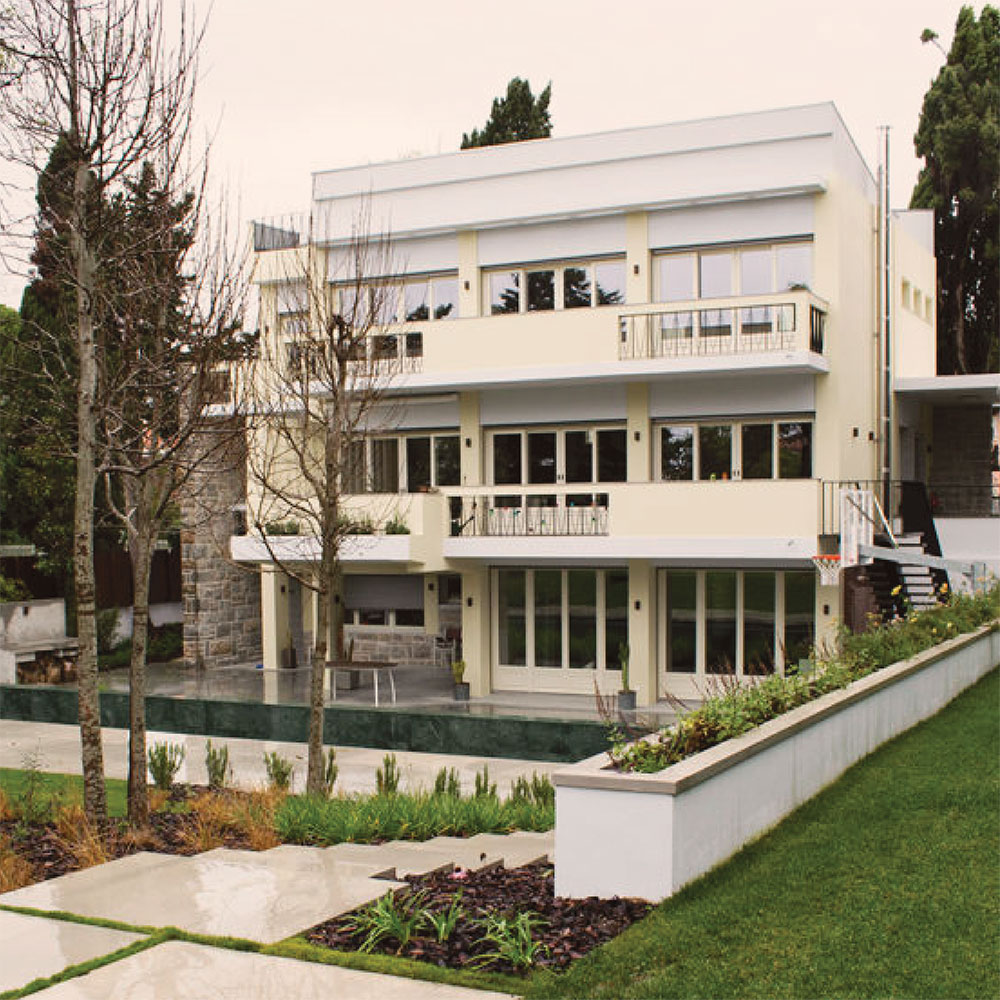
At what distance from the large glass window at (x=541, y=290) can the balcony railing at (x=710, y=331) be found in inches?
93.9

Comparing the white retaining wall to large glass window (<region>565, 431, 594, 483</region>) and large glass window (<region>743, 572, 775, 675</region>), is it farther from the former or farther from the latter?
large glass window (<region>565, 431, 594, 483</region>)

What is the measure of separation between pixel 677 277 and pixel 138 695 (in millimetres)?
14563

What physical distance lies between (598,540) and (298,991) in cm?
1669

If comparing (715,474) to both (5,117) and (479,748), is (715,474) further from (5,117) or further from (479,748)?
(5,117)

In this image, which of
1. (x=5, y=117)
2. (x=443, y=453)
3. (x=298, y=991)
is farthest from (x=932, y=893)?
(x=443, y=453)

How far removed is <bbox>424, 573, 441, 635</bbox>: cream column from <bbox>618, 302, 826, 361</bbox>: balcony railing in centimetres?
755

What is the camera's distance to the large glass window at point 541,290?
2400 centimetres

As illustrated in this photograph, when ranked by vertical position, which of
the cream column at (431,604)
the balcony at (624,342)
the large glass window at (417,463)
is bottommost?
the cream column at (431,604)

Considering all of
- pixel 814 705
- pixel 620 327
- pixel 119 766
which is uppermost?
pixel 620 327

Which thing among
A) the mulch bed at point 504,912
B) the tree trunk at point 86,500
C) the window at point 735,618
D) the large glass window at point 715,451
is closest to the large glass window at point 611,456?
the large glass window at point 715,451

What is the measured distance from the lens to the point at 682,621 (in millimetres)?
23406

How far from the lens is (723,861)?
24.7 ft

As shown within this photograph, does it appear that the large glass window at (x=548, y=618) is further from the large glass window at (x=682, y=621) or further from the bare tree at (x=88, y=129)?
the bare tree at (x=88, y=129)

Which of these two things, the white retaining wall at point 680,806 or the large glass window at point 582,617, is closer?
the white retaining wall at point 680,806
